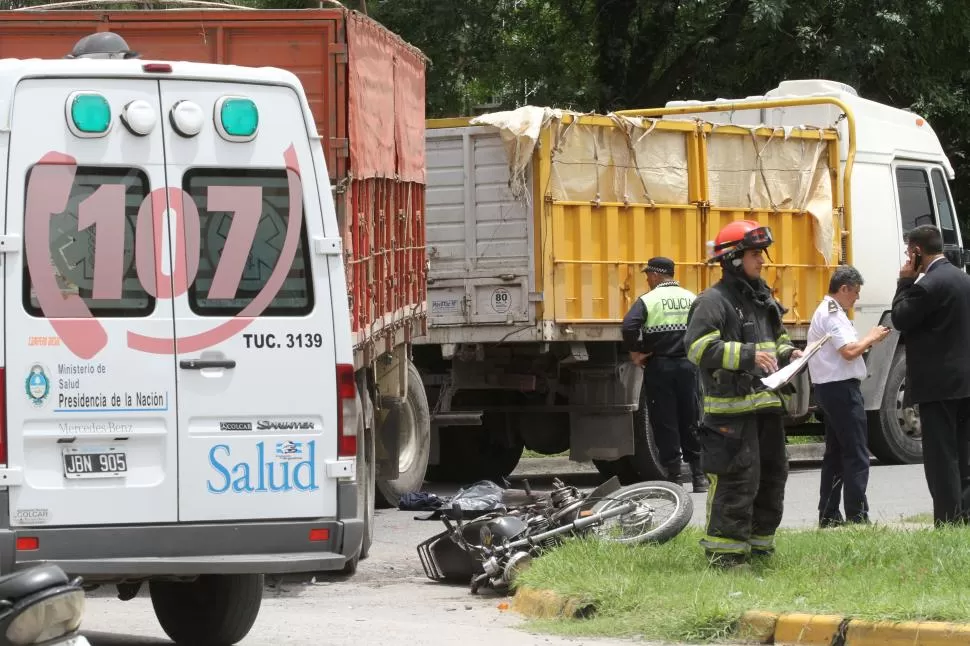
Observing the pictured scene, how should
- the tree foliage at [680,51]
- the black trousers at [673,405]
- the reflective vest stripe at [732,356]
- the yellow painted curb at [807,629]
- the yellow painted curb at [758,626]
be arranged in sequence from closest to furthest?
the yellow painted curb at [807,629] < the yellow painted curb at [758,626] < the reflective vest stripe at [732,356] < the black trousers at [673,405] < the tree foliage at [680,51]

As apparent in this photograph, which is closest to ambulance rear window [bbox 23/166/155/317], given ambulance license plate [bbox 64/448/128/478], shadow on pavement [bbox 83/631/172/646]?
ambulance license plate [bbox 64/448/128/478]

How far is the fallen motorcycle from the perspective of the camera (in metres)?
9.45

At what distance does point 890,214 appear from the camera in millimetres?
16297

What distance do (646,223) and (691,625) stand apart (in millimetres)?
7254

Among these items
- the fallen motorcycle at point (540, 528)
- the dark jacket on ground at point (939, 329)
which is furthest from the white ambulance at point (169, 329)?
the dark jacket on ground at point (939, 329)

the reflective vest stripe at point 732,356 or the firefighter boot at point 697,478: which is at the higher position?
the reflective vest stripe at point 732,356

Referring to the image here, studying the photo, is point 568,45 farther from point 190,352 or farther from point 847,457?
point 190,352

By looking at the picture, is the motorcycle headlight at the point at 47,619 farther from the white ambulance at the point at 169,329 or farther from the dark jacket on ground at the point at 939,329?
the dark jacket on ground at the point at 939,329

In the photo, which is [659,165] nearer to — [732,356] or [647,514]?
[647,514]

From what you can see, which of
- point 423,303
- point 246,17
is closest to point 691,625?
point 246,17

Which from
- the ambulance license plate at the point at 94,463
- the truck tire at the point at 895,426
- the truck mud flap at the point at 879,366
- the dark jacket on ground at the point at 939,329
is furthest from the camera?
the truck tire at the point at 895,426

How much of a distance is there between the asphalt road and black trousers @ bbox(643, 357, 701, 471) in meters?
1.94

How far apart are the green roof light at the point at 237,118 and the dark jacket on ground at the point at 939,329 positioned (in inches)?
183

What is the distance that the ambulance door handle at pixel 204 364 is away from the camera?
685cm
